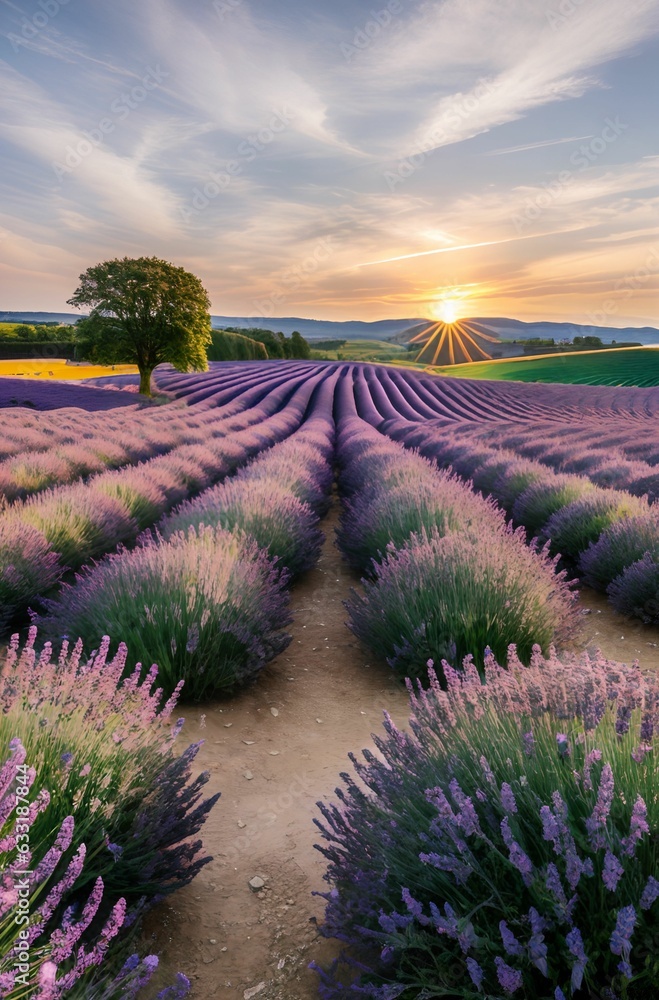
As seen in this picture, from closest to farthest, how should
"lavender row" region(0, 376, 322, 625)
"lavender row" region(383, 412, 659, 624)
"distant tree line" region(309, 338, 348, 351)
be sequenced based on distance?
"lavender row" region(0, 376, 322, 625), "lavender row" region(383, 412, 659, 624), "distant tree line" region(309, 338, 348, 351)

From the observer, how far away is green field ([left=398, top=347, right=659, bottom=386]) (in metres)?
37.2

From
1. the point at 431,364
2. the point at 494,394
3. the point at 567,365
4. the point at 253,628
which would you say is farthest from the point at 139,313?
the point at 431,364

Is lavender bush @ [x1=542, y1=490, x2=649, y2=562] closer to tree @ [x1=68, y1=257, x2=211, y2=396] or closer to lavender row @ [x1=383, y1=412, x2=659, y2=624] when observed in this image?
lavender row @ [x1=383, y1=412, x2=659, y2=624]

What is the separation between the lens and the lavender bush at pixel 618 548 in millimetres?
4137

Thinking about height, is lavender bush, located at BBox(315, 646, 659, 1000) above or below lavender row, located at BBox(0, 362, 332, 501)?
above

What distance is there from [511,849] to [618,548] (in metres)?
3.76

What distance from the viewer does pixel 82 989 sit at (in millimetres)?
1127

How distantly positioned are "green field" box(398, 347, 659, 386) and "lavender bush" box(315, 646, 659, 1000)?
39.5 m

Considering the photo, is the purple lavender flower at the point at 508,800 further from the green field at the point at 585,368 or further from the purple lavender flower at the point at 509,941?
the green field at the point at 585,368

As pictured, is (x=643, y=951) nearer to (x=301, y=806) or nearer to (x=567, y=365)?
(x=301, y=806)

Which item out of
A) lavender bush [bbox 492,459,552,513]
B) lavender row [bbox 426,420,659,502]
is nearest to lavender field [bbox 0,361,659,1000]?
lavender bush [bbox 492,459,552,513]

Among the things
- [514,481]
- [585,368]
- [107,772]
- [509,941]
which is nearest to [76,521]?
[107,772]

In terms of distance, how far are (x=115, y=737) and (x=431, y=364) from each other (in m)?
58.6

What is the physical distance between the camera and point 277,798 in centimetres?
218
